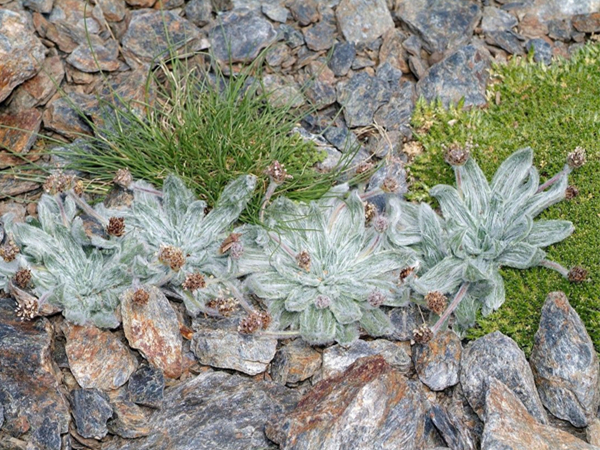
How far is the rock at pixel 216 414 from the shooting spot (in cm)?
503

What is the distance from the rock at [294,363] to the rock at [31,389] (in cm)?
156

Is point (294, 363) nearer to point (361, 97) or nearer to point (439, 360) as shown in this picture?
point (439, 360)

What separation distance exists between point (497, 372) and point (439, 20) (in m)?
3.97

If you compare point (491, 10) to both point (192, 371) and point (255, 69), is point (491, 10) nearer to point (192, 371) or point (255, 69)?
point (255, 69)

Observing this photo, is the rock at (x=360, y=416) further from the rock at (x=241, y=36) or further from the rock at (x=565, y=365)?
the rock at (x=241, y=36)

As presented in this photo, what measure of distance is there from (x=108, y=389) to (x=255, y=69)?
141 inches

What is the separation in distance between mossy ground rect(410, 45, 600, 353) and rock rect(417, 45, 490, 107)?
15 cm

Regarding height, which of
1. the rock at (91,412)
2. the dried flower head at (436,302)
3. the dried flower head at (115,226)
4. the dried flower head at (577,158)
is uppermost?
the dried flower head at (577,158)

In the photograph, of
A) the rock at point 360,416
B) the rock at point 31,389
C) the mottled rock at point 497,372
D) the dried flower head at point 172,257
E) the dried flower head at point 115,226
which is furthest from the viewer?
the dried flower head at point 115,226

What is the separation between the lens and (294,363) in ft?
18.6

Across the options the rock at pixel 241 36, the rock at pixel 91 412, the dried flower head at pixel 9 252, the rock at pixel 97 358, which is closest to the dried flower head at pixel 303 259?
the rock at pixel 97 358

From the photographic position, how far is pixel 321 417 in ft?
16.0

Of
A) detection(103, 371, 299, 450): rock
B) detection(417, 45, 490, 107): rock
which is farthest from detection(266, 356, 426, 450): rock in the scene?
detection(417, 45, 490, 107): rock

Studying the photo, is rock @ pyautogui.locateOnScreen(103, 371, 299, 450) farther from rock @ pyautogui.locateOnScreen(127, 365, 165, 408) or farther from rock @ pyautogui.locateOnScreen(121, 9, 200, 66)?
rock @ pyautogui.locateOnScreen(121, 9, 200, 66)
